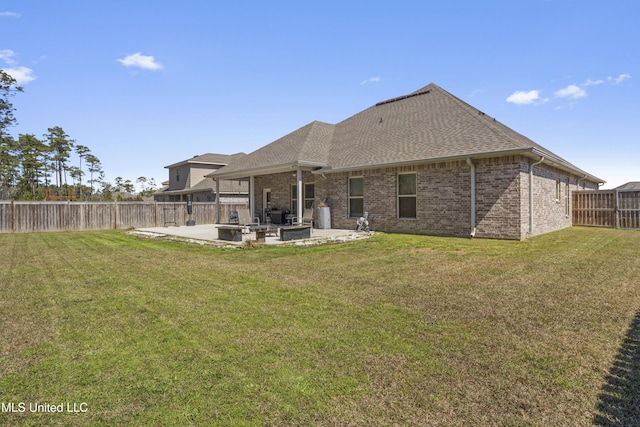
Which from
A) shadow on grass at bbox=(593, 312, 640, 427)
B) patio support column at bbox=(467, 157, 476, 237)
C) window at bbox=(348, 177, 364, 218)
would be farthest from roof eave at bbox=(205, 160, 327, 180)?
shadow on grass at bbox=(593, 312, 640, 427)

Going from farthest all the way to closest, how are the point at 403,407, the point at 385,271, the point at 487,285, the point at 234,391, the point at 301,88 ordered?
the point at 301,88
the point at 385,271
the point at 487,285
the point at 234,391
the point at 403,407

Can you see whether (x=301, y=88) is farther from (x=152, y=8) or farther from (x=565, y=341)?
(x=565, y=341)

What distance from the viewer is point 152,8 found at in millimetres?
10539

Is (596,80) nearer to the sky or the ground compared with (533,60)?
nearer to the ground

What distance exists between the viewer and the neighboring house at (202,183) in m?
29.1

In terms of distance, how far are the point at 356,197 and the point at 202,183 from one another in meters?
20.4

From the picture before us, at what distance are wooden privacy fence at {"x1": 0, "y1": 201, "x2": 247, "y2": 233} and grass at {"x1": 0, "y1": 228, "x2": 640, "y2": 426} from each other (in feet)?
48.0

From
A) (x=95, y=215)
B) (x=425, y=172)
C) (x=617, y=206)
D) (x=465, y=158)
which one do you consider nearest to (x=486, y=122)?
(x=465, y=158)

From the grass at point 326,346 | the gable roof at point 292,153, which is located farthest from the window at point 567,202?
the gable roof at point 292,153

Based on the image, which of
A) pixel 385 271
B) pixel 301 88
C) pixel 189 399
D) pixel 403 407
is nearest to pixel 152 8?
pixel 301 88

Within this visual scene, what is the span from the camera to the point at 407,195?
13.6 metres

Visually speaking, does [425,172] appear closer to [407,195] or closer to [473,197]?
[407,195]

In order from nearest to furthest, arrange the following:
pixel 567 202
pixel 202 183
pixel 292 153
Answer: pixel 292 153, pixel 567 202, pixel 202 183

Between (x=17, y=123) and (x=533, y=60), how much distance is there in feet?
146
